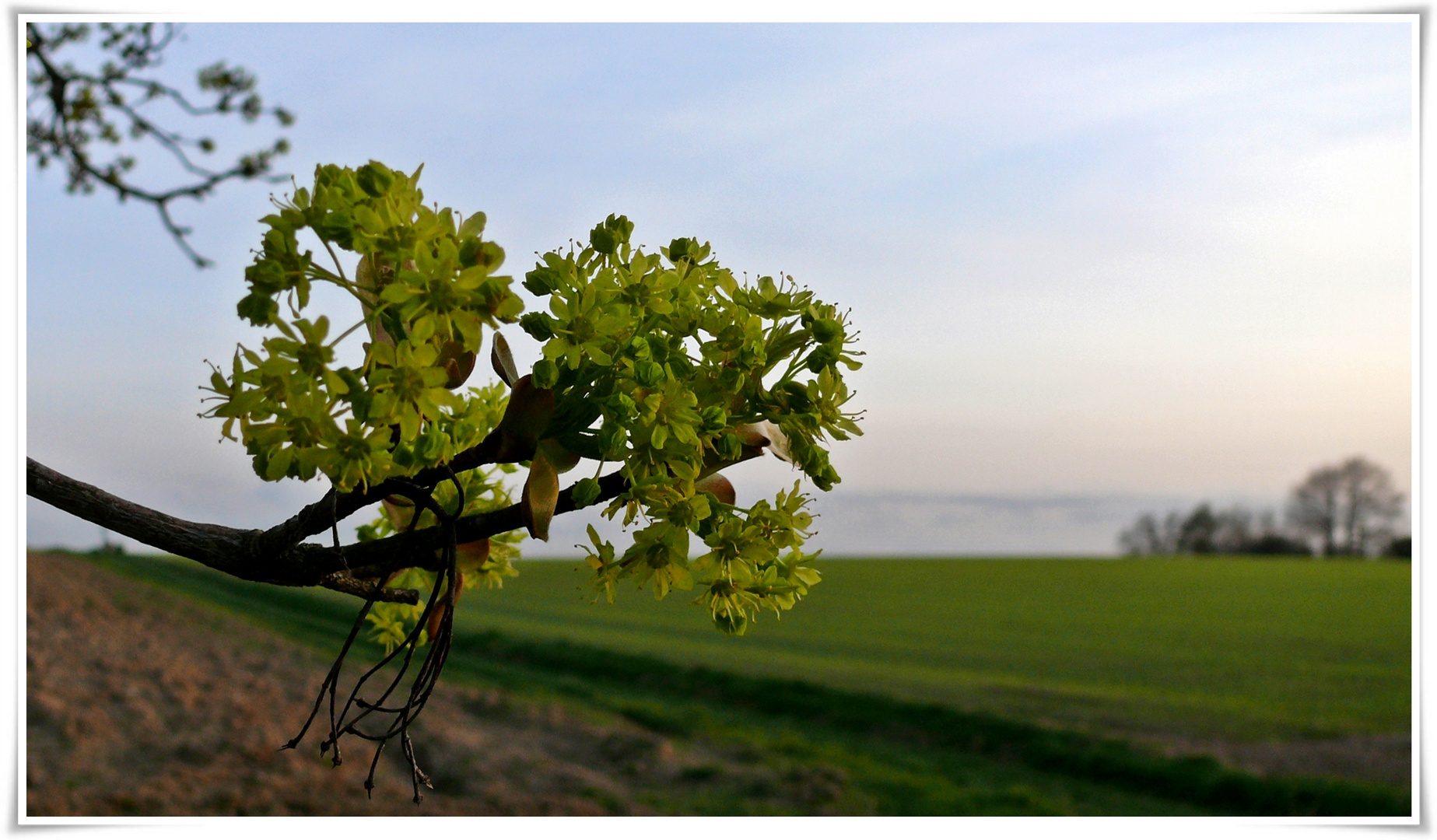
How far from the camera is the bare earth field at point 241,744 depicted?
6195mm

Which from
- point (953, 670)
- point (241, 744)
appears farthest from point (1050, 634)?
point (241, 744)

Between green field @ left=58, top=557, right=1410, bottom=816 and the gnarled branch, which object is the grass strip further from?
the gnarled branch

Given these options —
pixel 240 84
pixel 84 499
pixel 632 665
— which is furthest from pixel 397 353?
pixel 632 665

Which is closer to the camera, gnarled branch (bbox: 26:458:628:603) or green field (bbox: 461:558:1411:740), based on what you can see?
gnarled branch (bbox: 26:458:628:603)

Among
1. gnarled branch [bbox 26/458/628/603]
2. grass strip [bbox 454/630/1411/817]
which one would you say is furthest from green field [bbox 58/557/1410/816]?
gnarled branch [bbox 26/458/628/603]

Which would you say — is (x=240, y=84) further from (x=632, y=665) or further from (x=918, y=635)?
(x=918, y=635)

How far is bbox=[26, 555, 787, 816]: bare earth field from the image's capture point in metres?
6.20

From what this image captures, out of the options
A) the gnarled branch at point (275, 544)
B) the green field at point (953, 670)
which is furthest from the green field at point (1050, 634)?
the gnarled branch at point (275, 544)

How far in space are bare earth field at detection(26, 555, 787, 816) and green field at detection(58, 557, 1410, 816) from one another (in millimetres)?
514

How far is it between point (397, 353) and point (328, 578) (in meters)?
0.40

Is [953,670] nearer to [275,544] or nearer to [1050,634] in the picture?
[1050,634]

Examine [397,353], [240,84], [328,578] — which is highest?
[240,84]

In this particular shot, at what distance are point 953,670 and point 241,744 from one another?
19.9 ft

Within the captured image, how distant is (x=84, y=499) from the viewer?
1.23m
